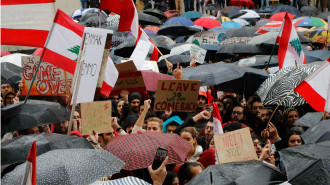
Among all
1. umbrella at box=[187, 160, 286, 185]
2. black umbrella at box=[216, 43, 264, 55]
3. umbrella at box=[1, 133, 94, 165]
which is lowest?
black umbrella at box=[216, 43, 264, 55]

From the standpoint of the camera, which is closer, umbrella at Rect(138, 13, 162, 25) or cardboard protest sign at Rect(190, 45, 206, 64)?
cardboard protest sign at Rect(190, 45, 206, 64)

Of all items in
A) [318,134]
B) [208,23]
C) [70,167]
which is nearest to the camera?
[70,167]

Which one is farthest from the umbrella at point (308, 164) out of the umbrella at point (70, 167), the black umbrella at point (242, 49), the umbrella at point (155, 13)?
the umbrella at point (155, 13)

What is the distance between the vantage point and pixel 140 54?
10461mm

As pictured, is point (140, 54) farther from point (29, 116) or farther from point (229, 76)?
point (29, 116)

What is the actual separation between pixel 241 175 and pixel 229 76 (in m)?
5.70

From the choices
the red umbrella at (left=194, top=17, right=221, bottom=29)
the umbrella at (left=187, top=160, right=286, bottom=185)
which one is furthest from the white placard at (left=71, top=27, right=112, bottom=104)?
the red umbrella at (left=194, top=17, right=221, bottom=29)

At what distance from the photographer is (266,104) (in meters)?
8.84

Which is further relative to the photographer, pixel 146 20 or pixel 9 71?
pixel 146 20

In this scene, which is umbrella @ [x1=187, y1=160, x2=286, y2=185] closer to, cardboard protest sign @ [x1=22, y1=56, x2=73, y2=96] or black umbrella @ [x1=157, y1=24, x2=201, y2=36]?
cardboard protest sign @ [x1=22, y1=56, x2=73, y2=96]

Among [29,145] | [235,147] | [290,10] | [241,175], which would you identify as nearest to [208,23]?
[290,10]

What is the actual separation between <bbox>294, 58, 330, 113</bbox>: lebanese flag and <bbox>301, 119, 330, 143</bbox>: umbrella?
454 millimetres

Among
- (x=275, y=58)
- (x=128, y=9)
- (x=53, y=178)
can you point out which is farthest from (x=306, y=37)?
(x=53, y=178)

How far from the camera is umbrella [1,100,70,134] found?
646 centimetres
